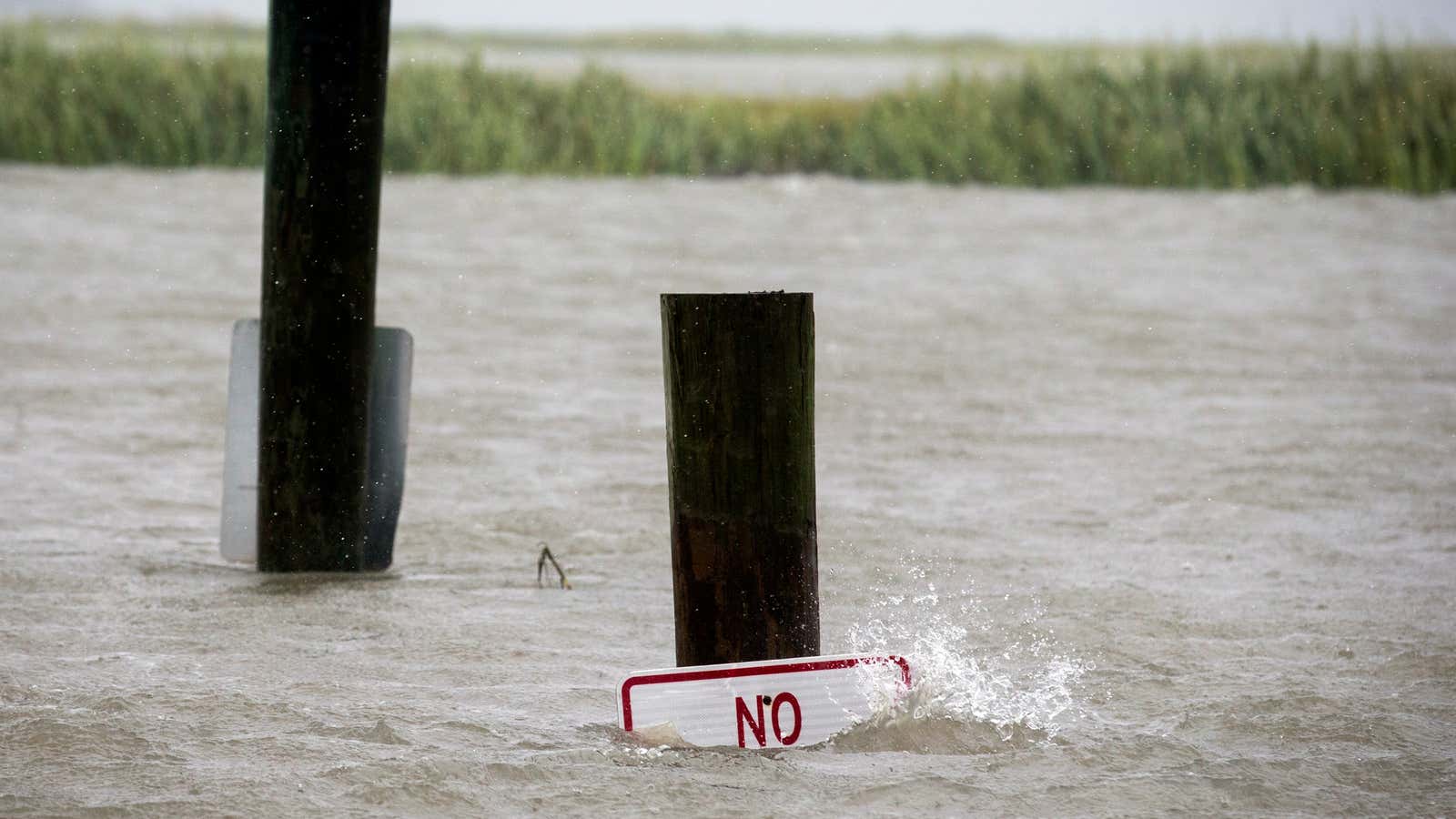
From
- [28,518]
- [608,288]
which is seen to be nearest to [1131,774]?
[28,518]

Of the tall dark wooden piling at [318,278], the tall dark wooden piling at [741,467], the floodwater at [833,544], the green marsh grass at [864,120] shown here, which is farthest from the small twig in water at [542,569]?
the green marsh grass at [864,120]

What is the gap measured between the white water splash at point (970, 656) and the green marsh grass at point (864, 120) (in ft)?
46.8

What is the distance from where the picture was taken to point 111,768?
362 cm

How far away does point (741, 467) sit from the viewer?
12.8 feet

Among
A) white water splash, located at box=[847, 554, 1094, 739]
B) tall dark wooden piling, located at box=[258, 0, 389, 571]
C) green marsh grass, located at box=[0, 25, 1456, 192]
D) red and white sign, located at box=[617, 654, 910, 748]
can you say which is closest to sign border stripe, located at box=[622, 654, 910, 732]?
red and white sign, located at box=[617, 654, 910, 748]

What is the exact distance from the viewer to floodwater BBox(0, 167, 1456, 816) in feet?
12.3

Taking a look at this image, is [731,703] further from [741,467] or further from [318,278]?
[318,278]

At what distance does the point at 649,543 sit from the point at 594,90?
1493cm

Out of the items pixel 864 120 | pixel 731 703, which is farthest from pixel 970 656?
pixel 864 120

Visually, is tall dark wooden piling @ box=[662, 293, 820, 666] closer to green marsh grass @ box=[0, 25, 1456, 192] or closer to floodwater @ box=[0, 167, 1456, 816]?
floodwater @ box=[0, 167, 1456, 816]

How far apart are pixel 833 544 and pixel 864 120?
47.9 ft

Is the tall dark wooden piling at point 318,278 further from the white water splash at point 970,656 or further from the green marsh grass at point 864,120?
the green marsh grass at point 864,120

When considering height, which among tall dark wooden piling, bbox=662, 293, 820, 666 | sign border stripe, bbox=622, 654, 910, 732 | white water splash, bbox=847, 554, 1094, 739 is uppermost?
tall dark wooden piling, bbox=662, 293, 820, 666

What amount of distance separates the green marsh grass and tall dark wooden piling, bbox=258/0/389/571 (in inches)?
539
